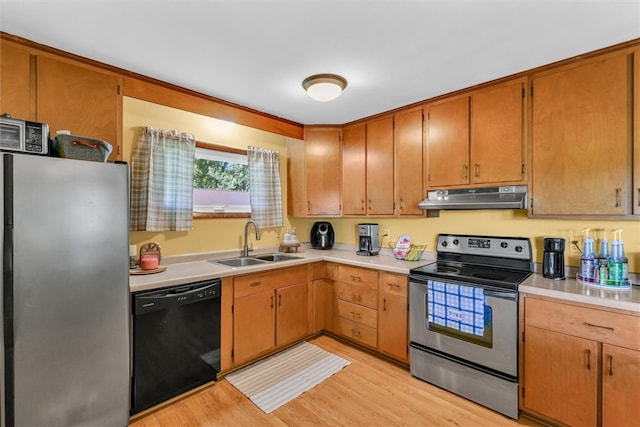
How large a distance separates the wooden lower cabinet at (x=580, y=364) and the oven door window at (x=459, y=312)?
24 centimetres

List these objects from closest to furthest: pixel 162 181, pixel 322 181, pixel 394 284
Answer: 1. pixel 162 181
2. pixel 394 284
3. pixel 322 181

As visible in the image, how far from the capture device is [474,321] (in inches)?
83.1

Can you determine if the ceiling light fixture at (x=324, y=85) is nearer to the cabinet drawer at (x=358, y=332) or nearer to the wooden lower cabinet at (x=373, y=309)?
the wooden lower cabinet at (x=373, y=309)

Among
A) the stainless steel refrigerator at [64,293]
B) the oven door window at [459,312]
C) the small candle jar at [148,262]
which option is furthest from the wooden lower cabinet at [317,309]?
the stainless steel refrigerator at [64,293]

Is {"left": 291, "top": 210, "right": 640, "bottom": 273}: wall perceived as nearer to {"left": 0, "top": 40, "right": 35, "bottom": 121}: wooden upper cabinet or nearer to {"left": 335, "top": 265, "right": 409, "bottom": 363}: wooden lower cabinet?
{"left": 335, "top": 265, "right": 409, "bottom": 363}: wooden lower cabinet

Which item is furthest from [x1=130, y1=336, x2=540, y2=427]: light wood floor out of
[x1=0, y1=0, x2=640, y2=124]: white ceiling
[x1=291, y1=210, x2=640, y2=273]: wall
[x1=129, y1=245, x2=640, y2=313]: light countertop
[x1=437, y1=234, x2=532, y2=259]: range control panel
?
[x1=0, y1=0, x2=640, y2=124]: white ceiling

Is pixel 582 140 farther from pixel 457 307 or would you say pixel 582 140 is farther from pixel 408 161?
pixel 457 307

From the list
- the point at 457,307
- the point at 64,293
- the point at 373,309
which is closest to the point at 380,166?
the point at 373,309

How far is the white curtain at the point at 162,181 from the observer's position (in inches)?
95.5

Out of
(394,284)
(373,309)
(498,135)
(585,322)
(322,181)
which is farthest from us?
(322,181)

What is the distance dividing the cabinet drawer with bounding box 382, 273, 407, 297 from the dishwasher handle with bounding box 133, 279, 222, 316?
1424mm

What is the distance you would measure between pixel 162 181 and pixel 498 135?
9.17 feet

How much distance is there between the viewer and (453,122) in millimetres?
2631

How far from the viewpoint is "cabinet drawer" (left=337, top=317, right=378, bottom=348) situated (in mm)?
2794
